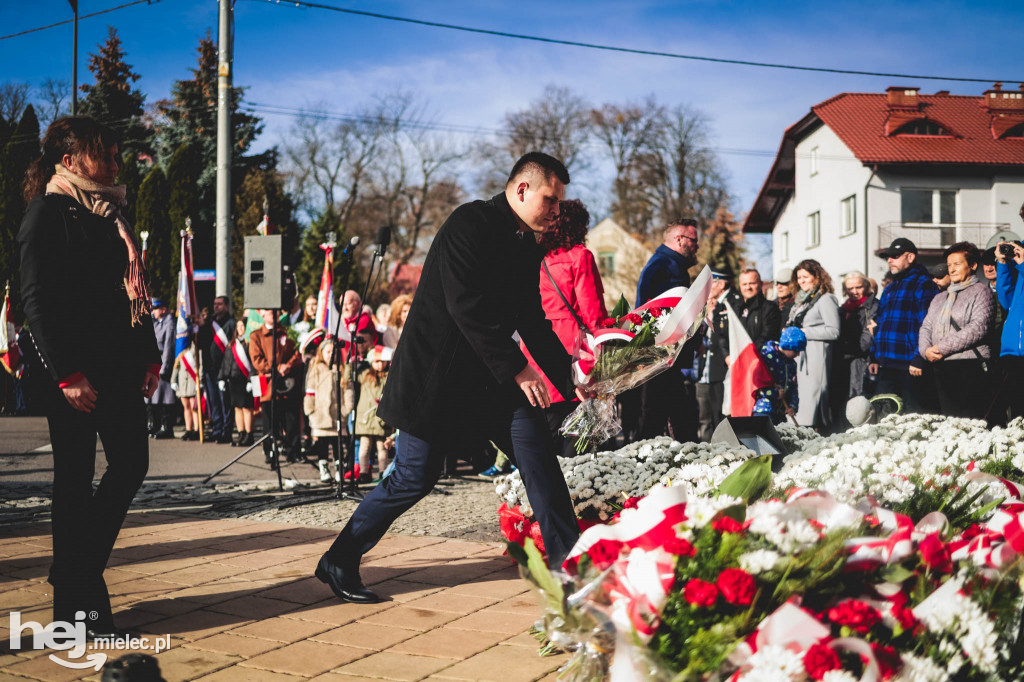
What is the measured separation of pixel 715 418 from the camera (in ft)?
31.8

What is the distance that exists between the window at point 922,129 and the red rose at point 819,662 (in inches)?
1393

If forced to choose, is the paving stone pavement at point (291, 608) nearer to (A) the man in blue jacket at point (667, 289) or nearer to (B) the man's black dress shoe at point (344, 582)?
(B) the man's black dress shoe at point (344, 582)

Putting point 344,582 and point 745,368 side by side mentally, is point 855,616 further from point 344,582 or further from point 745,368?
point 745,368

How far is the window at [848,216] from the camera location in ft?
109

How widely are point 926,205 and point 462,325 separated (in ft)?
109

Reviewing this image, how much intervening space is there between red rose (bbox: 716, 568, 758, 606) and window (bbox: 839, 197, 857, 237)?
111ft

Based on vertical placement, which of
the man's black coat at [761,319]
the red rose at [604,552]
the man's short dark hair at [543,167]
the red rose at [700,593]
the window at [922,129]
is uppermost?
the window at [922,129]

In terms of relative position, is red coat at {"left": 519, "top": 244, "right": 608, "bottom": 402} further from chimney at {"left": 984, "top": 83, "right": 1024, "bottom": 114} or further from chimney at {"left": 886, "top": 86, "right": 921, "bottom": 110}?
chimney at {"left": 984, "top": 83, "right": 1024, "bottom": 114}

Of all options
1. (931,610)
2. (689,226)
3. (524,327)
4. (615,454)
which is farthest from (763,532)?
(689,226)

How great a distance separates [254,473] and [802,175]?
33.8 metres

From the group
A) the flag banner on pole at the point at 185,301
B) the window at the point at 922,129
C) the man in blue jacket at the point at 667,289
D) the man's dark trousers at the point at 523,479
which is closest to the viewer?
the man's dark trousers at the point at 523,479

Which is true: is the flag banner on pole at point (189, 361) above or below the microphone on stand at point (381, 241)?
below

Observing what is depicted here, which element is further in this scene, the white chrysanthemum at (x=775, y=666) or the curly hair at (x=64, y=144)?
the curly hair at (x=64, y=144)

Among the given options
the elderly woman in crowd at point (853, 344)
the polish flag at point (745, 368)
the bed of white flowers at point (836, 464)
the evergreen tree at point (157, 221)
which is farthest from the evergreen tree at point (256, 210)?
the bed of white flowers at point (836, 464)
